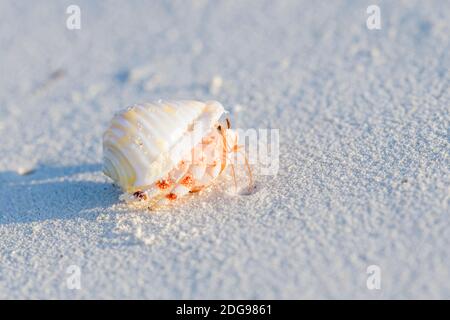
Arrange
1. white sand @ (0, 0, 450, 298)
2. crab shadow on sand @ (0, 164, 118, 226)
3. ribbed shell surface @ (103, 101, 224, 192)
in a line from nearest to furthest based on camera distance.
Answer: white sand @ (0, 0, 450, 298)
ribbed shell surface @ (103, 101, 224, 192)
crab shadow on sand @ (0, 164, 118, 226)

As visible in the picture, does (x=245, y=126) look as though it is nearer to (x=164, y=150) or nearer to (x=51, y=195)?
(x=164, y=150)

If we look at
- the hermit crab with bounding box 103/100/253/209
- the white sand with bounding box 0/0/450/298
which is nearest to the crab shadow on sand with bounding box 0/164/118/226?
the white sand with bounding box 0/0/450/298

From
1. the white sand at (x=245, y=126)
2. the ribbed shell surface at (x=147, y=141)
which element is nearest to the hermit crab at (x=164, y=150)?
the ribbed shell surface at (x=147, y=141)

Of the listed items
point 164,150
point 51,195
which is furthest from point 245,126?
point 51,195

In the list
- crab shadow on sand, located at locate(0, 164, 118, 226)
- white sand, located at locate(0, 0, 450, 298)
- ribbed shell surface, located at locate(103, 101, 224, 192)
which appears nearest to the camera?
white sand, located at locate(0, 0, 450, 298)

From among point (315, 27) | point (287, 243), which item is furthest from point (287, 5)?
point (287, 243)

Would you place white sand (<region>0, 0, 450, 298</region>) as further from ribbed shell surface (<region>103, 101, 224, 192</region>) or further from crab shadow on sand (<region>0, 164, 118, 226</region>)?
ribbed shell surface (<region>103, 101, 224, 192</region>)
